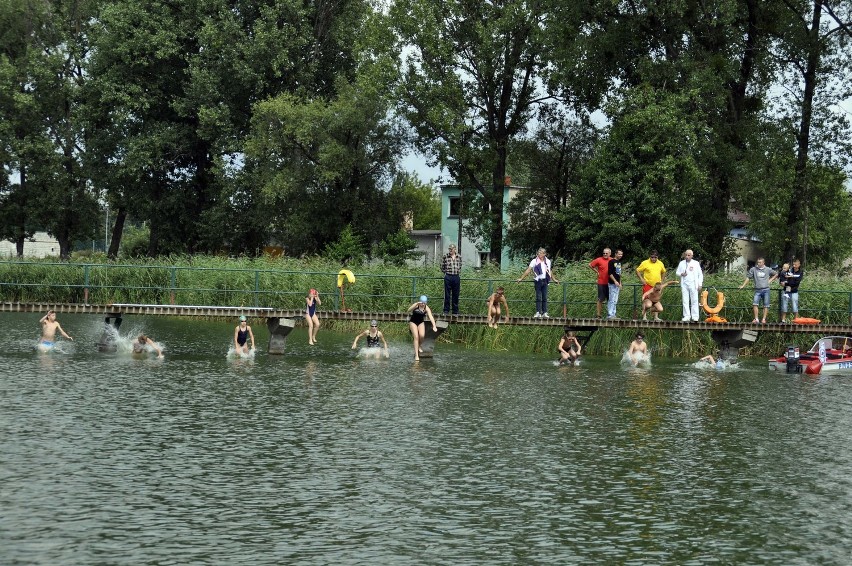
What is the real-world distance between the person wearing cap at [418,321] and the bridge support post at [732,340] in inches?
348

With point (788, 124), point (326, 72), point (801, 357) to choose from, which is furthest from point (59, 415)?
point (326, 72)

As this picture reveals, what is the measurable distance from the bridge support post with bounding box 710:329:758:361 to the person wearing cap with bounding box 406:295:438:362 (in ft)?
29.0

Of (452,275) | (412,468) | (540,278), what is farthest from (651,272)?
(412,468)

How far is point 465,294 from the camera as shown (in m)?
39.4

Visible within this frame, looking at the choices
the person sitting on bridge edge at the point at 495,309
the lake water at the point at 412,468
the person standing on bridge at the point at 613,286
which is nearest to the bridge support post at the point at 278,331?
the lake water at the point at 412,468

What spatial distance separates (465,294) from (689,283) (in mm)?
8800

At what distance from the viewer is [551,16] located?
5103 centimetres

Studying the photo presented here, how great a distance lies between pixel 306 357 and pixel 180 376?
627cm

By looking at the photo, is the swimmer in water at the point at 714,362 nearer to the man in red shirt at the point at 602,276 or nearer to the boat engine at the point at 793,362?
the boat engine at the point at 793,362

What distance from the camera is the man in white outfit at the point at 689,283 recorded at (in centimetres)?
3294

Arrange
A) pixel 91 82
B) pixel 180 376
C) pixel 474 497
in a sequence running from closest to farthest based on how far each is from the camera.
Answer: pixel 474 497 → pixel 180 376 → pixel 91 82

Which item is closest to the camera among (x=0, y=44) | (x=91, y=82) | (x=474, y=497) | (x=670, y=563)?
(x=670, y=563)

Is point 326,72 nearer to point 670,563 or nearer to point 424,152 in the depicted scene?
point 424,152

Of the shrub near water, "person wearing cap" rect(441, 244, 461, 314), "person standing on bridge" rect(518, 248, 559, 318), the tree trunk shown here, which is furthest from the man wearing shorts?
the tree trunk
